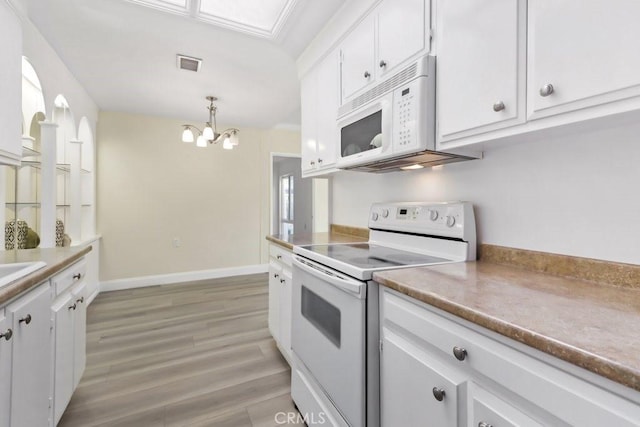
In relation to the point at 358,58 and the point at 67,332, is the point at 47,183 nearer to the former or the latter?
the point at 67,332

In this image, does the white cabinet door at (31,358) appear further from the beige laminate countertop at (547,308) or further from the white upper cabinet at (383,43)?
the white upper cabinet at (383,43)

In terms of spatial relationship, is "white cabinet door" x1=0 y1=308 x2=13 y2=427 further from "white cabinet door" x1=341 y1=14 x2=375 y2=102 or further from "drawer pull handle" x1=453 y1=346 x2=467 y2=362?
"white cabinet door" x1=341 y1=14 x2=375 y2=102

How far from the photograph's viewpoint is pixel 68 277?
1596mm

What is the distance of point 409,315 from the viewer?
3.21 ft

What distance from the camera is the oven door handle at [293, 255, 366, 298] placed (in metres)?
1.14

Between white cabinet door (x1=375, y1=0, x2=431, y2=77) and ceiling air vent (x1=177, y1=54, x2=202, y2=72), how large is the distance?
5.27 feet

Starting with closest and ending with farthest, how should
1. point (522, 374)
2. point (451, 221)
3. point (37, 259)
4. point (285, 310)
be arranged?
point (522, 374), point (451, 221), point (37, 259), point (285, 310)

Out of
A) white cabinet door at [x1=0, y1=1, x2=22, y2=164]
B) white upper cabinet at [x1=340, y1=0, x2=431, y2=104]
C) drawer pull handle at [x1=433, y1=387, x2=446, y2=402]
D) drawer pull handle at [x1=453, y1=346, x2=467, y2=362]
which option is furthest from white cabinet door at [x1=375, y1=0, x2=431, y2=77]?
white cabinet door at [x1=0, y1=1, x2=22, y2=164]

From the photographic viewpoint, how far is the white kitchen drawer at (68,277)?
1.45 metres

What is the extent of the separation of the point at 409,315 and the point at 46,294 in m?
1.55

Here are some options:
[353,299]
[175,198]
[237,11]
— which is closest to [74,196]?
[175,198]

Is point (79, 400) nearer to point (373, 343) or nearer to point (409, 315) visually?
point (373, 343)

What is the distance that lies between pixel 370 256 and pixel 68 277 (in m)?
Answer: 1.59

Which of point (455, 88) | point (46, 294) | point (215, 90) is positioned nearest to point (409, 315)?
point (455, 88)
